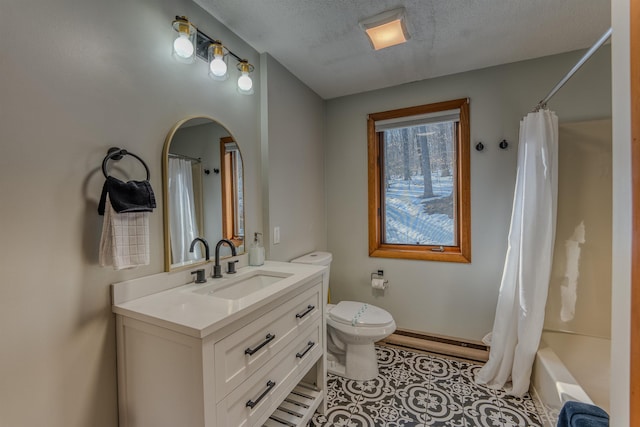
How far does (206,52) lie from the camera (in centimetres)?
148

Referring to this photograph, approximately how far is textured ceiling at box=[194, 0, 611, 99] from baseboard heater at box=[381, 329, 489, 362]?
2183mm

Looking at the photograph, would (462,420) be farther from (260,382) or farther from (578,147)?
(578,147)

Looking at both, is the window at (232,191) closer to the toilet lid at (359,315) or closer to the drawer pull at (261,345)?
the drawer pull at (261,345)

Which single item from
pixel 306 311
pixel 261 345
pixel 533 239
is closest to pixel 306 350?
pixel 306 311

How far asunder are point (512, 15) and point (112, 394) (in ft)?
8.79

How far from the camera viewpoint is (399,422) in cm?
157

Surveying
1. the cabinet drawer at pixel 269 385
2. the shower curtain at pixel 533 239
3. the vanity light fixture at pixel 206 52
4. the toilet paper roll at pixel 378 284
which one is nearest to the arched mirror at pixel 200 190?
the vanity light fixture at pixel 206 52

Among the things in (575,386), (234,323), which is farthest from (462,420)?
(234,323)

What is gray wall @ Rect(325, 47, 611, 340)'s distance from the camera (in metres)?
2.00

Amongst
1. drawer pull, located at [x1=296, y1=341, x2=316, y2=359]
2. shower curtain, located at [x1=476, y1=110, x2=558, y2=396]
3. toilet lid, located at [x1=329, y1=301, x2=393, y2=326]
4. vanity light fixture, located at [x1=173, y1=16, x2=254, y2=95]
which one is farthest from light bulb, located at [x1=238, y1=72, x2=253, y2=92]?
shower curtain, located at [x1=476, y1=110, x2=558, y2=396]

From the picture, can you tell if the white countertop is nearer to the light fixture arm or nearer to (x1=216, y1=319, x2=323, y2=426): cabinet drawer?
(x1=216, y1=319, x2=323, y2=426): cabinet drawer

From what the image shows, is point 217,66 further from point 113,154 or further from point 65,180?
point 65,180

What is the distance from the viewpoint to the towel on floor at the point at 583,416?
0.88 metres

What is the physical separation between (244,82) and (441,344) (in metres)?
2.44
